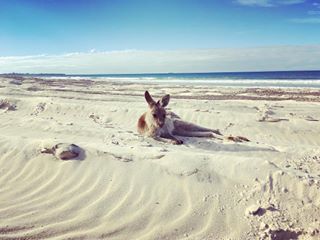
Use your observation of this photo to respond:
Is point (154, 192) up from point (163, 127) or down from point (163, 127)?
down

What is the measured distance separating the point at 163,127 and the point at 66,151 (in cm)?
295

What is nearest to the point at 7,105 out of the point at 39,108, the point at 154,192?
the point at 39,108

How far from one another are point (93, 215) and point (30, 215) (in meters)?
0.74

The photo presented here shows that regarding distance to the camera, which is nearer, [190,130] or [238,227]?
[238,227]

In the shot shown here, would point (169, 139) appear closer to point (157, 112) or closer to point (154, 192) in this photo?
point (157, 112)

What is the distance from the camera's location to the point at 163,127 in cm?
872

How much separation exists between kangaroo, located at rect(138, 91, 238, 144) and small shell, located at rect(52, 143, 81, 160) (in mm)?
2391

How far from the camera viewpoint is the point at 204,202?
500 cm

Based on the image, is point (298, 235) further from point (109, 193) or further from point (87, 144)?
point (87, 144)

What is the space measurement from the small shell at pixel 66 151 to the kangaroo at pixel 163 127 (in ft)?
7.84

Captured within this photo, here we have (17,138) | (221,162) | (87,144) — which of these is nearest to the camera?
(221,162)

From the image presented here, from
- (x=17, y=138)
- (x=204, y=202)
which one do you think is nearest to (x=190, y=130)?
(x=17, y=138)

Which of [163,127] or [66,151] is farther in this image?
[163,127]

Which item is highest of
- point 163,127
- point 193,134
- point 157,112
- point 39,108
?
point 157,112
